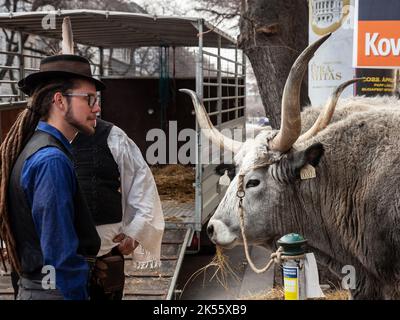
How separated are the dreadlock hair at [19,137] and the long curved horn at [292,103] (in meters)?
1.63

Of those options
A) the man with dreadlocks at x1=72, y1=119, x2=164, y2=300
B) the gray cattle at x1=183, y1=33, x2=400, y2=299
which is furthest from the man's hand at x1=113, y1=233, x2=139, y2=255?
the gray cattle at x1=183, y1=33, x2=400, y2=299

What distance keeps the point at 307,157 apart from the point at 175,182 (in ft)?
17.2

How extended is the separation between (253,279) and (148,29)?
12.2 ft

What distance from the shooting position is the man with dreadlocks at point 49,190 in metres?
2.80

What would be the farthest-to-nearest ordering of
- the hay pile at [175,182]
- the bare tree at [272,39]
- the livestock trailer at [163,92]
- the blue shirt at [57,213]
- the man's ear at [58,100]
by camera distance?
the hay pile at [175,182] < the bare tree at [272,39] < the livestock trailer at [163,92] < the man's ear at [58,100] < the blue shirt at [57,213]

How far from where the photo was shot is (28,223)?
2.92 m

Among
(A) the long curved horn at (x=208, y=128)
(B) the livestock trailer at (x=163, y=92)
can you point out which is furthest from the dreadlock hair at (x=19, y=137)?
(B) the livestock trailer at (x=163, y=92)

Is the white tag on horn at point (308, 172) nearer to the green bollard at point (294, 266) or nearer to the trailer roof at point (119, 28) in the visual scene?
the green bollard at point (294, 266)

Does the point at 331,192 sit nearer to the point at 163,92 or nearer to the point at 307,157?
the point at 307,157

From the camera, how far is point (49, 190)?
2.79 m

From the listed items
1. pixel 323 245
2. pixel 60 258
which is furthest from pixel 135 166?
pixel 60 258

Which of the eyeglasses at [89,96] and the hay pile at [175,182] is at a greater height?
the eyeglasses at [89,96]

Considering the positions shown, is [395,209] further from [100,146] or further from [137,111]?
[137,111]
